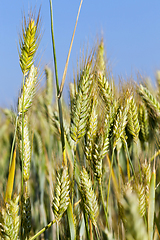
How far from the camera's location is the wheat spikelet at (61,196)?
27.1 inches

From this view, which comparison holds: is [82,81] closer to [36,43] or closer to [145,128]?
[36,43]

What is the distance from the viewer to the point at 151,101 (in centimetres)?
115

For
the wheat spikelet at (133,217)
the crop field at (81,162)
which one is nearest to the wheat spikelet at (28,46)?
the crop field at (81,162)

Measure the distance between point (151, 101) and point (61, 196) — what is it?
68cm

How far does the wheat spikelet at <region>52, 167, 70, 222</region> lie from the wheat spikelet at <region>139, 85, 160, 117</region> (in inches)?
23.8

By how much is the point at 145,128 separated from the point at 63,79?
0.68 m

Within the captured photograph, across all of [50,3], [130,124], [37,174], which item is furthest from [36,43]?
[37,174]

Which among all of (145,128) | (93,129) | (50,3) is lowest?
(93,129)

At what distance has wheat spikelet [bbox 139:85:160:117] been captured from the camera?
3.71 feet

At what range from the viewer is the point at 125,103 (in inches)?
35.4

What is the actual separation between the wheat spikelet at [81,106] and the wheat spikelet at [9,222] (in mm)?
269

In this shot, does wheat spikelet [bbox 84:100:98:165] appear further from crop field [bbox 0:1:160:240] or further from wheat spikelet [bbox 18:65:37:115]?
wheat spikelet [bbox 18:65:37:115]

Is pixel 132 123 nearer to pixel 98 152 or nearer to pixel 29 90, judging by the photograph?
pixel 98 152

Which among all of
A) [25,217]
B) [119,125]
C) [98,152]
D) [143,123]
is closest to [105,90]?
[119,125]
